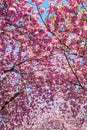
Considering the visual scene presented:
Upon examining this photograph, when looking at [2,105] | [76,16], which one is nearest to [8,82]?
[2,105]

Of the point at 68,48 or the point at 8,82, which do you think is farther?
the point at 8,82

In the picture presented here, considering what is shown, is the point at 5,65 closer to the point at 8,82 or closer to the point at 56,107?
the point at 8,82

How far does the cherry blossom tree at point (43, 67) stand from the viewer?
10.3m

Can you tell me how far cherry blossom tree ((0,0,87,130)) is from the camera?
404 inches

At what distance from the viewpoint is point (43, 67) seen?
667 inches

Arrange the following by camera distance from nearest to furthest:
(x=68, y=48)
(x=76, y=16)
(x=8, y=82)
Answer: (x=76, y=16) → (x=68, y=48) → (x=8, y=82)

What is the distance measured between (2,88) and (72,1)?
413 inches

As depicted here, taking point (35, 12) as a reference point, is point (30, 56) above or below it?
below

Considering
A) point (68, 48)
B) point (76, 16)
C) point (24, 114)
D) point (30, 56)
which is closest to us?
point (76, 16)

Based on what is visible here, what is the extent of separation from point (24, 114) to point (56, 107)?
2362 mm

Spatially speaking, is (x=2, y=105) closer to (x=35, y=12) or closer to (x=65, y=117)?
(x=65, y=117)

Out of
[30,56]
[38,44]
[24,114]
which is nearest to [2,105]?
[24,114]

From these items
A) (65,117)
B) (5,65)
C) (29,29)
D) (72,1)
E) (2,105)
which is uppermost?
(72,1)

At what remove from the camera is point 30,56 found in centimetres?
1467
